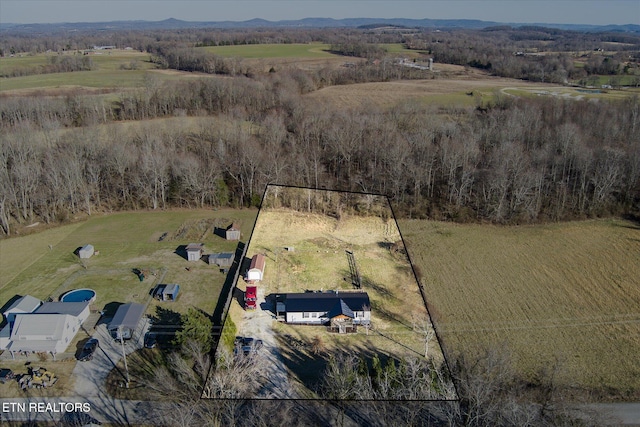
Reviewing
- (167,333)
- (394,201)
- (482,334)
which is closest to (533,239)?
(394,201)

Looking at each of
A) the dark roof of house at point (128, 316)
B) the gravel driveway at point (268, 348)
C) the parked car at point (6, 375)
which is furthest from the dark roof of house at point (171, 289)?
the parked car at point (6, 375)

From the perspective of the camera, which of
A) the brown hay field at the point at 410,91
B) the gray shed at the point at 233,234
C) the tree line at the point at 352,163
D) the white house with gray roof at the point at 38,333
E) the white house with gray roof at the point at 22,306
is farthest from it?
the brown hay field at the point at 410,91

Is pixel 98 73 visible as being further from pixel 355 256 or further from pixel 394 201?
pixel 355 256

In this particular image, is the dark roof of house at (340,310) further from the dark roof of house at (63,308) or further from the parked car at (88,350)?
the dark roof of house at (63,308)

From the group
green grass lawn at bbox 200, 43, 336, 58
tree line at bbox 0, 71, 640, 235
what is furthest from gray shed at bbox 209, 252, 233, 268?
green grass lawn at bbox 200, 43, 336, 58

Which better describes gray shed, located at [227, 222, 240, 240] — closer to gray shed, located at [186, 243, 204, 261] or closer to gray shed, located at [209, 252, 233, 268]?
gray shed, located at [186, 243, 204, 261]

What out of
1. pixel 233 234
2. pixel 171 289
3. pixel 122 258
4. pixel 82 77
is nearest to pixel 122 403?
pixel 171 289
